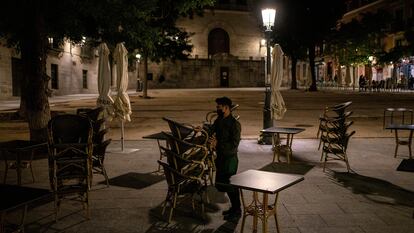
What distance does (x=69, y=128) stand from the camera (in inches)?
261

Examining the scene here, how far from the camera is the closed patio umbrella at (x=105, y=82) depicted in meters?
9.96

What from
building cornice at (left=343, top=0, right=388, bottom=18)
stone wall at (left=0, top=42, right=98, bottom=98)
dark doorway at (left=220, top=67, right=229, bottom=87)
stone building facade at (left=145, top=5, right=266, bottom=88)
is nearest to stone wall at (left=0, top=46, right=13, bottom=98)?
stone wall at (left=0, top=42, right=98, bottom=98)

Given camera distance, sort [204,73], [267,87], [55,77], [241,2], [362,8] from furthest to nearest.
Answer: [241,2], [362,8], [204,73], [55,77], [267,87]

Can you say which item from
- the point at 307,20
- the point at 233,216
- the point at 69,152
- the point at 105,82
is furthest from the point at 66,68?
the point at 233,216

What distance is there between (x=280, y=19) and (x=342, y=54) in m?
9.03

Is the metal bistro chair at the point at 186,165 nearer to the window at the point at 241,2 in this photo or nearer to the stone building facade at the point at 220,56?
the stone building facade at the point at 220,56

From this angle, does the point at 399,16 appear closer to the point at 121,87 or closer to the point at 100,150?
the point at 121,87

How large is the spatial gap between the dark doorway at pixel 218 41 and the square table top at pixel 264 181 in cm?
5986

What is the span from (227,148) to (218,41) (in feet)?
197

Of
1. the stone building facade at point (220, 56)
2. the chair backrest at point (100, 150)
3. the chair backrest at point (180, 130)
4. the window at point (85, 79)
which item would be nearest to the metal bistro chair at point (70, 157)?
the chair backrest at point (100, 150)

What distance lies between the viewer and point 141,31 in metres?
15.7

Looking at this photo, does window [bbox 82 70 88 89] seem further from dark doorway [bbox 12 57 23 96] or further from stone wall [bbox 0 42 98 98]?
dark doorway [bbox 12 57 23 96]

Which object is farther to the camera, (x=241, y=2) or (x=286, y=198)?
(x=241, y=2)

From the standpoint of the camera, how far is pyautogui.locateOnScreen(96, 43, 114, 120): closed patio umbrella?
392 inches
